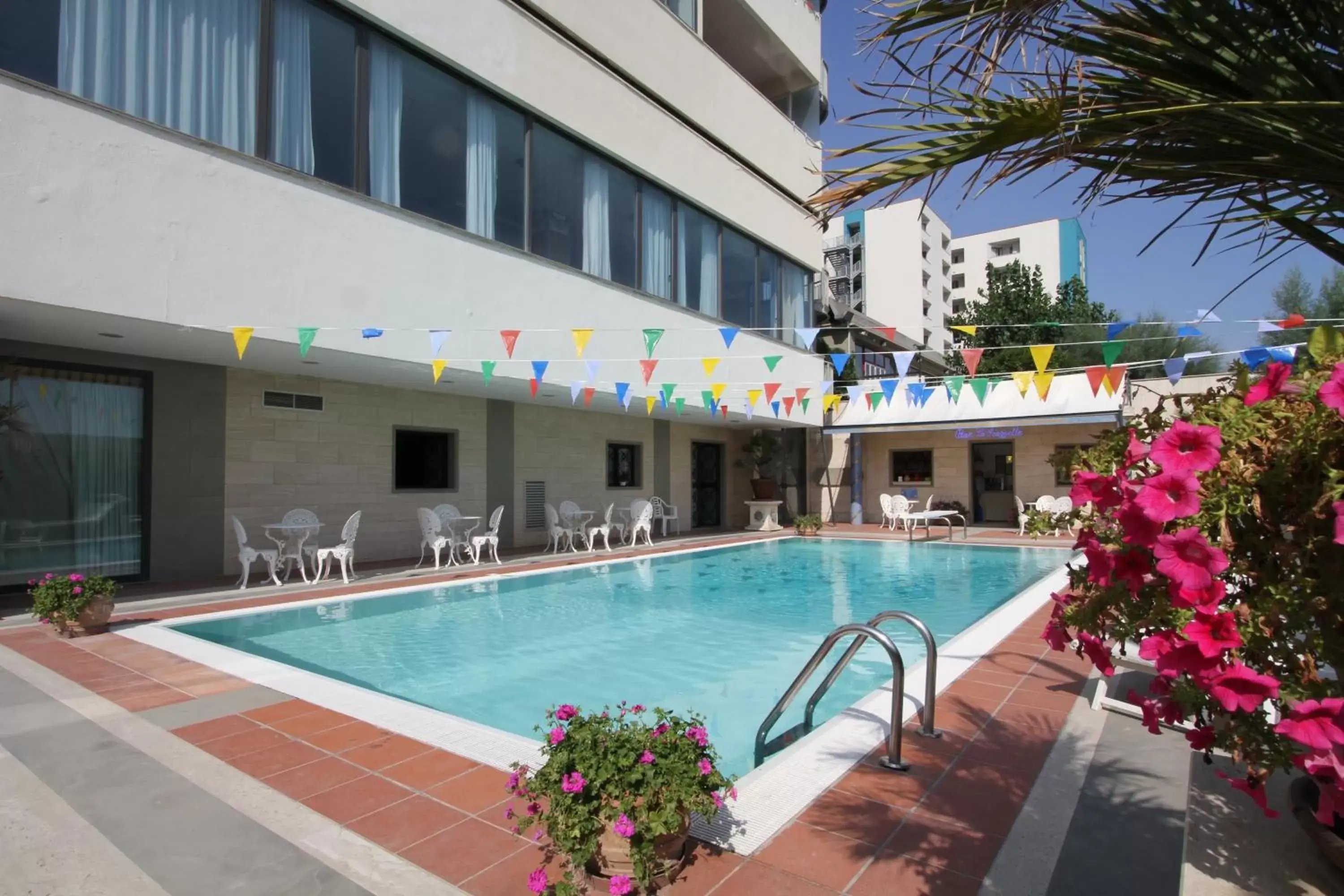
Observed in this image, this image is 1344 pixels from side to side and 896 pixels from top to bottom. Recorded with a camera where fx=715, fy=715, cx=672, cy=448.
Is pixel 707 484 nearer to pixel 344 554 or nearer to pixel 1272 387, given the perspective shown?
pixel 344 554

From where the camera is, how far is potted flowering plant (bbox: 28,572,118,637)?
245 inches

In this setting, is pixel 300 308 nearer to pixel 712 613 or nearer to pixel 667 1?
pixel 712 613

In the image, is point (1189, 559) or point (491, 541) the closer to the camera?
point (1189, 559)

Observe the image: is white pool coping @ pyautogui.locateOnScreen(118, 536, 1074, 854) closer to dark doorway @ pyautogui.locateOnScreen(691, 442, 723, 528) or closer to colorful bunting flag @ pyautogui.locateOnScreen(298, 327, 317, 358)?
colorful bunting flag @ pyautogui.locateOnScreen(298, 327, 317, 358)

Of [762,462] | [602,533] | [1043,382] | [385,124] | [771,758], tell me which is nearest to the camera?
[771,758]

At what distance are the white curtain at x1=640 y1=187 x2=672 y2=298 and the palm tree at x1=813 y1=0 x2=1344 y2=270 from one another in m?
11.9

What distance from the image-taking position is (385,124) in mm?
9031

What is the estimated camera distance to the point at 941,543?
15742mm

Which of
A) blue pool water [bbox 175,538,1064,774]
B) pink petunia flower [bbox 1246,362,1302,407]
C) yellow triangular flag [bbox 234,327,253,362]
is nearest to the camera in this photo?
pink petunia flower [bbox 1246,362,1302,407]

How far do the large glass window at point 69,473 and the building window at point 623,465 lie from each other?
30.3 ft

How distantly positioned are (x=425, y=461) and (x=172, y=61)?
22.7 feet

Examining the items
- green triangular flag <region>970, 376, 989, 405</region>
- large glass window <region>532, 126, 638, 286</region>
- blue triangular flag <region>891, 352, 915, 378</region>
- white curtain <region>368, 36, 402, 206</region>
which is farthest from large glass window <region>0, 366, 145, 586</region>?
green triangular flag <region>970, 376, 989, 405</region>

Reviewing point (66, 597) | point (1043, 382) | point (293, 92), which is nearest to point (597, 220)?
point (293, 92)

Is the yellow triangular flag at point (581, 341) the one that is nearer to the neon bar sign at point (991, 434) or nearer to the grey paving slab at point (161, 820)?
the grey paving slab at point (161, 820)
